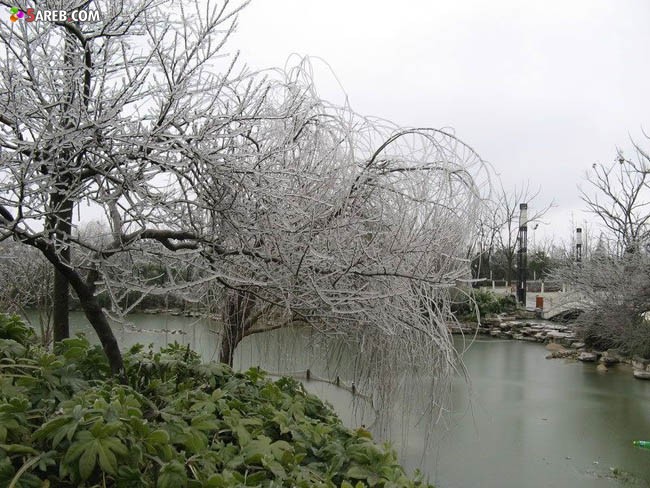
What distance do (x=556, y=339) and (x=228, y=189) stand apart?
11198 millimetres

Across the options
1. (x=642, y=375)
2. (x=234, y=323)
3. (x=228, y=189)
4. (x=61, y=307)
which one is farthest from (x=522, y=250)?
(x=228, y=189)

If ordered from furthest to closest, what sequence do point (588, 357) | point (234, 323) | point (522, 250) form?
point (522, 250) < point (588, 357) < point (234, 323)

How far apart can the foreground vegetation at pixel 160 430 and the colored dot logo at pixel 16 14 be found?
83cm

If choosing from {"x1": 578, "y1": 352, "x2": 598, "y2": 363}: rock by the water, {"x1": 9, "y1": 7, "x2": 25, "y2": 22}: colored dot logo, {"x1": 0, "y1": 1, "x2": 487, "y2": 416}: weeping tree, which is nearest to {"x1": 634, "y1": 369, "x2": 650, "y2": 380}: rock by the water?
{"x1": 578, "y1": 352, "x2": 598, "y2": 363}: rock by the water

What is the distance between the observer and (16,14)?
154 centimetres

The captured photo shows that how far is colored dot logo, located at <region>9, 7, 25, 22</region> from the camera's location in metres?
1.43

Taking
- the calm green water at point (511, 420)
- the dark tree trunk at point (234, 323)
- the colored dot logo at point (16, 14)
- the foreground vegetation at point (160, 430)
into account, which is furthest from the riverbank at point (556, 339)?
the colored dot logo at point (16, 14)

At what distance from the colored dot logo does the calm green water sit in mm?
868

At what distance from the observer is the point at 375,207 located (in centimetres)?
233

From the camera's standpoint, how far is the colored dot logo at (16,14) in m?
1.43

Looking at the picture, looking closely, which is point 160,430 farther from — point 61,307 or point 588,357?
point 588,357

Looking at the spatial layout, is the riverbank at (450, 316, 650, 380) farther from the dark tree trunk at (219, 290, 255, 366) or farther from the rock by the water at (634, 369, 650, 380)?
the dark tree trunk at (219, 290, 255, 366)

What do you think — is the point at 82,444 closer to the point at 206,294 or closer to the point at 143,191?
the point at 143,191

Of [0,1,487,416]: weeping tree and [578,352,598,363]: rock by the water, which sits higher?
[0,1,487,416]: weeping tree
